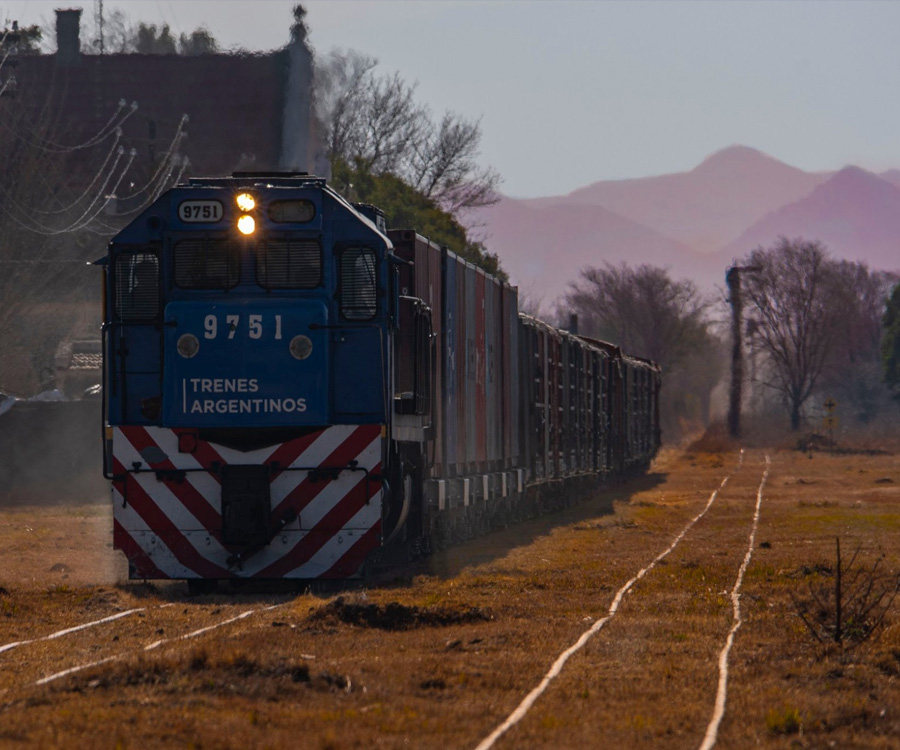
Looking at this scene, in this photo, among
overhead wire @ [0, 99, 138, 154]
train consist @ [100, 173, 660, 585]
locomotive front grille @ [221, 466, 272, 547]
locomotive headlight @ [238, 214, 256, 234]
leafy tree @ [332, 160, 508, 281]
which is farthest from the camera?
leafy tree @ [332, 160, 508, 281]

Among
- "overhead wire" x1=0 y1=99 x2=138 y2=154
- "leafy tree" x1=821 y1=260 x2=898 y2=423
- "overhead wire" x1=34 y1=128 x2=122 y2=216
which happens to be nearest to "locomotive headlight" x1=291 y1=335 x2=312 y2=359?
"overhead wire" x1=34 y1=128 x2=122 y2=216

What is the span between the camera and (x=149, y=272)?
12.5 m

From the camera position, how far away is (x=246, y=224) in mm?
12352

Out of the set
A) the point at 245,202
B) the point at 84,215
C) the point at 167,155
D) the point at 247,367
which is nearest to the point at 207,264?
the point at 245,202

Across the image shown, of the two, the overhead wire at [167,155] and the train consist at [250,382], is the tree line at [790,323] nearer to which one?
the overhead wire at [167,155]

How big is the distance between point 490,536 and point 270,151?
99.6ft

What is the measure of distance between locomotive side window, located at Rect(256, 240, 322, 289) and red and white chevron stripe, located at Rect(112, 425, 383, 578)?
1313 millimetres

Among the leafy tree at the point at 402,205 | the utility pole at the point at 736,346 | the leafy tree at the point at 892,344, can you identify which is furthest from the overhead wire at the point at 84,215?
the leafy tree at the point at 892,344

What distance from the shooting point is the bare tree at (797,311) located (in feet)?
303

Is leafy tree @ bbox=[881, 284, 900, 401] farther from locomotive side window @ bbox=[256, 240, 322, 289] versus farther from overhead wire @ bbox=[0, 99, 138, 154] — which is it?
locomotive side window @ bbox=[256, 240, 322, 289]

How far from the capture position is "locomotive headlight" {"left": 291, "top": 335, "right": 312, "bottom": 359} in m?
12.2

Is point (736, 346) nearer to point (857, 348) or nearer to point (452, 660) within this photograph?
point (857, 348)

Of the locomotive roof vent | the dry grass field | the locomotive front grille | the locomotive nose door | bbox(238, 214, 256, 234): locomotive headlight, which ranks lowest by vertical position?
the dry grass field

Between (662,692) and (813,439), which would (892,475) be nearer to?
(813,439)
